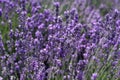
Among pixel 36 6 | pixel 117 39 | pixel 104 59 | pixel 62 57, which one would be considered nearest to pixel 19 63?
pixel 62 57

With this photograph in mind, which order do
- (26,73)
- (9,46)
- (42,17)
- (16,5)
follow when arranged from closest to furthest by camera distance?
(26,73), (9,46), (42,17), (16,5)

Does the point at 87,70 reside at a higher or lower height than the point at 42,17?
lower

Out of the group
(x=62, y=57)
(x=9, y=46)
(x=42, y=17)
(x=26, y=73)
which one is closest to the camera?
(x=26, y=73)

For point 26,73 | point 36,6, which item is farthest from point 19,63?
point 36,6

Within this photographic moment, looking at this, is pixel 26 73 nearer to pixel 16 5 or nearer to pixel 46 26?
pixel 46 26

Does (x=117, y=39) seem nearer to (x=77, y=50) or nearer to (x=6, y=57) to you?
(x=77, y=50)

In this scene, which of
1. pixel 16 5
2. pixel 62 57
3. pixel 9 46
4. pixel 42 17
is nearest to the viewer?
pixel 62 57

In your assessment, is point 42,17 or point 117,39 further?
point 42,17

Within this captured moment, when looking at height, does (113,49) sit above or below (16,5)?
below

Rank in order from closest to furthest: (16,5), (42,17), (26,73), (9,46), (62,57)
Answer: (26,73), (62,57), (9,46), (42,17), (16,5)
